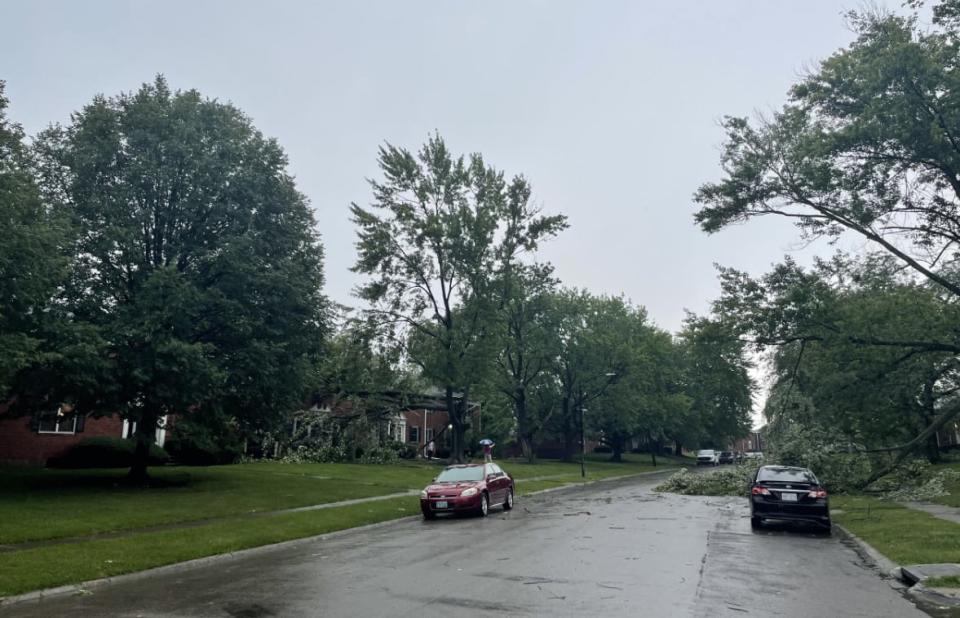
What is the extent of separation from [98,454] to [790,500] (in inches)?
1164

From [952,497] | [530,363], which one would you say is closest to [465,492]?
[952,497]

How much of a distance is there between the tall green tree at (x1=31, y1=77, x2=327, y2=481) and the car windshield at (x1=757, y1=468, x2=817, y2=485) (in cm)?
1523

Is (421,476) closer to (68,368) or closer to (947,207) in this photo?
(68,368)

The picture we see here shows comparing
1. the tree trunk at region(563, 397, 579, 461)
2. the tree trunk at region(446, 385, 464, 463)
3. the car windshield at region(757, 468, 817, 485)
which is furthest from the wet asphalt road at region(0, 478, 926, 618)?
the tree trunk at region(563, 397, 579, 461)

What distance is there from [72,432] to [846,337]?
33716 millimetres

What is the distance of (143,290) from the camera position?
2045 centimetres

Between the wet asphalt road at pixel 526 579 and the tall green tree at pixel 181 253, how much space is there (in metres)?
9.49

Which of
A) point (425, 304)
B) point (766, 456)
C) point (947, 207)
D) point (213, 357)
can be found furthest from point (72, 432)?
point (947, 207)

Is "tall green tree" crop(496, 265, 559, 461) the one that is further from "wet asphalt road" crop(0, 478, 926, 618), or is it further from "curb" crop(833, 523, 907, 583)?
"wet asphalt road" crop(0, 478, 926, 618)

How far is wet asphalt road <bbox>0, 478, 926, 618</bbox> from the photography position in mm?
7688

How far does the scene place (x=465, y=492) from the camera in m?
18.4

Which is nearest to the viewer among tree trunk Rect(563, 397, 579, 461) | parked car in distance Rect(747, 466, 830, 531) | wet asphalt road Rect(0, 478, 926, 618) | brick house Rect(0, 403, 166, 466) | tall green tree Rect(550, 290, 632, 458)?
wet asphalt road Rect(0, 478, 926, 618)

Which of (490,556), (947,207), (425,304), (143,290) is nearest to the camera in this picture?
(490,556)

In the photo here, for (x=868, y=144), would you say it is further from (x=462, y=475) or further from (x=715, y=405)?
(x=715, y=405)
